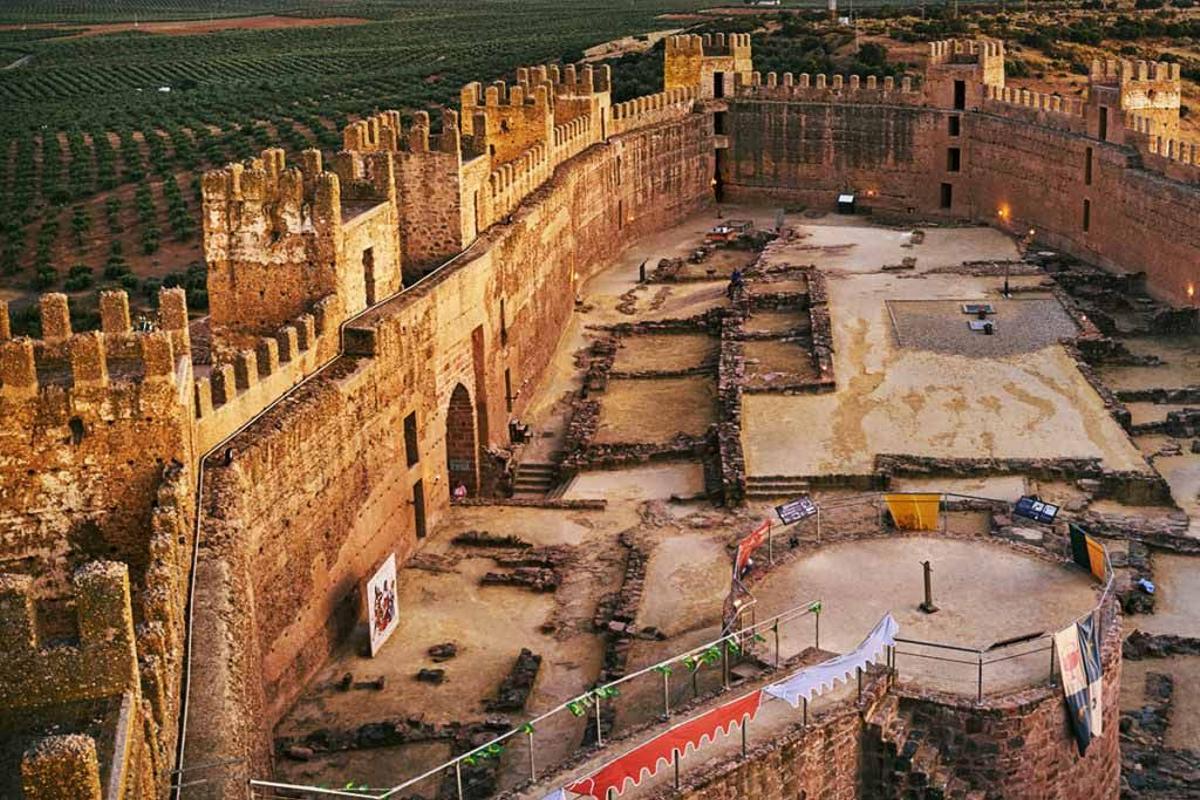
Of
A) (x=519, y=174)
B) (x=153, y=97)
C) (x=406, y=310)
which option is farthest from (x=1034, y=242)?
(x=153, y=97)

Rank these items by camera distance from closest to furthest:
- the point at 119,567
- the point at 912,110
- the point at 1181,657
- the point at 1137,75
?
the point at 119,567, the point at 1181,657, the point at 1137,75, the point at 912,110

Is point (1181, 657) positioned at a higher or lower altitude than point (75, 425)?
lower

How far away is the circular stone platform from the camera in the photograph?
22.4 metres

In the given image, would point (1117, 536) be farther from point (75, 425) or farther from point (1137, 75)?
point (1137, 75)

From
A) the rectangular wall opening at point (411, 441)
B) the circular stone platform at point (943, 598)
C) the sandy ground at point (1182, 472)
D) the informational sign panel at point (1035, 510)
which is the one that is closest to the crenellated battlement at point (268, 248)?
the rectangular wall opening at point (411, 441)

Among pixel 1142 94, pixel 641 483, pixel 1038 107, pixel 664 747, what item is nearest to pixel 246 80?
pixel 1038 107

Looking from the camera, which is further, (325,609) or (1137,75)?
(1137,75)

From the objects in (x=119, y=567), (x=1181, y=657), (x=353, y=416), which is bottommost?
(x=1181, y=657)

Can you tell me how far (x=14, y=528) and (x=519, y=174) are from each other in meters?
23.7

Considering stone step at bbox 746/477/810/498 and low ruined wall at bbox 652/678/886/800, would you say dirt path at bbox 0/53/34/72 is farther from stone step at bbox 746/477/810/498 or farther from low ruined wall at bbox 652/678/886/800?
low ruined wall at bbox 652/678/886/800

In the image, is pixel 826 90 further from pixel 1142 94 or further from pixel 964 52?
pixel 1142 94

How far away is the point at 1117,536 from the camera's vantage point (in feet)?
101

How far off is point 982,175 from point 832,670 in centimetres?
3944

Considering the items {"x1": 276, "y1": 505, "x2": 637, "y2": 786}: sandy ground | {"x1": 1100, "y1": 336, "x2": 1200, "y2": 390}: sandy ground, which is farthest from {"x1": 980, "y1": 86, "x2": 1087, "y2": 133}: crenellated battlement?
{"x1": 276, "y1": 505, "x2": 637, "y2": 786}: sandy ground
